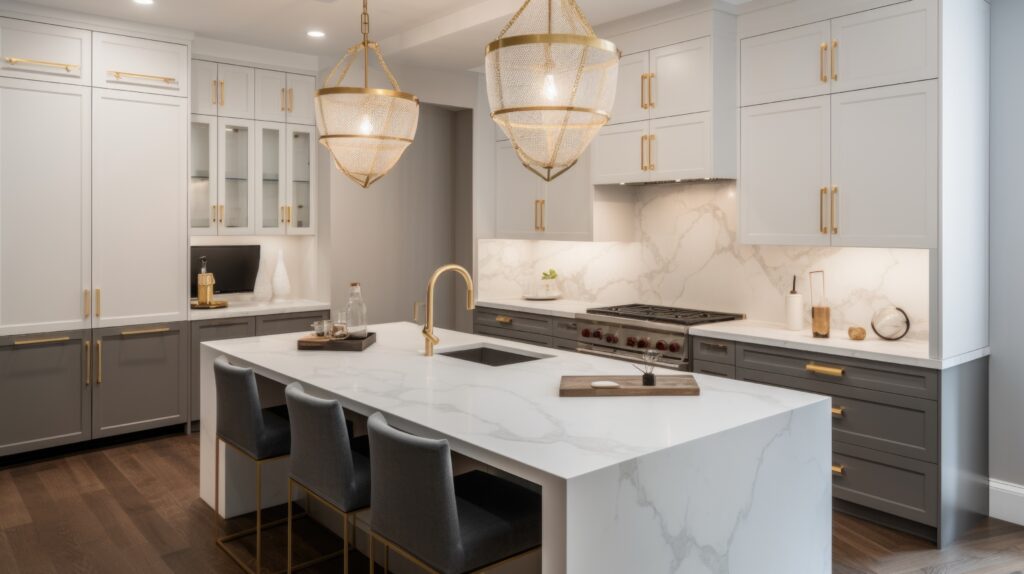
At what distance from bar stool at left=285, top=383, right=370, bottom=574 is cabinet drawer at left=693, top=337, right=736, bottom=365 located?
2.23 m

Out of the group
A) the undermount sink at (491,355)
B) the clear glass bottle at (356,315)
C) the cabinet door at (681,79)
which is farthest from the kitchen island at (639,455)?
the cabinet door at (681,79)

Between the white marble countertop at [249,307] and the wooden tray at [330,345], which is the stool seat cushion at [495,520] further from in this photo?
the white marble countertop at [249,307]

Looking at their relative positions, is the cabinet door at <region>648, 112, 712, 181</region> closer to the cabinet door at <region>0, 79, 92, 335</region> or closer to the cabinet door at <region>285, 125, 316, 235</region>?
the cabinet door at <region>285, 125, 316, 235</region>

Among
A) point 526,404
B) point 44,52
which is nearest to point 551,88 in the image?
point 526,404

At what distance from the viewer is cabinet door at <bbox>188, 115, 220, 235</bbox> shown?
524cm

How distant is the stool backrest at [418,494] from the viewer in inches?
76.3

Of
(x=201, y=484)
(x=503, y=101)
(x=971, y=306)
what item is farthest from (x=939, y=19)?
(x=201, y=484)

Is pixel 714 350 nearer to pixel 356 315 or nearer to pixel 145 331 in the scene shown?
pixel 356 315

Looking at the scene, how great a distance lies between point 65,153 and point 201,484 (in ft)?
7.27

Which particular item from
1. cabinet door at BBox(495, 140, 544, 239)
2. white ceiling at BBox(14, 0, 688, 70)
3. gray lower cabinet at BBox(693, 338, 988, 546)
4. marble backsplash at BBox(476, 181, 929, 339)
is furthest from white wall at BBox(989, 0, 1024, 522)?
cabinet door at BBox(495, 140, 544, 239)

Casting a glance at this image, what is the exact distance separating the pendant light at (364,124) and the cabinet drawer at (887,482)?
8.35 ft

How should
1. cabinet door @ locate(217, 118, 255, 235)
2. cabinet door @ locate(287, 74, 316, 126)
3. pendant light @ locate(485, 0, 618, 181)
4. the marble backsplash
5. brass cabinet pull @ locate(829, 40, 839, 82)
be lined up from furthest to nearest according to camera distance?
1. cabinet door @ locate(287, 74, 316, 126)
2. cabinet door @ locate(217, 118, 255, 235)
3. the marble backsplash
4. brass cabinet pull @ locate(829, 40, 839, 82)
5. pendant light @ locate(485, 0, 618, 181)

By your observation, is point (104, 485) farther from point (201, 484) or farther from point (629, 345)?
point (629, 345)

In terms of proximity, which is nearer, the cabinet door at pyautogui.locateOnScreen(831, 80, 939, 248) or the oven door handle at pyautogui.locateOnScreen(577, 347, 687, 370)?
the cabinet door at pyautogui.locateOnScreen(831, 80, 939, 248)
